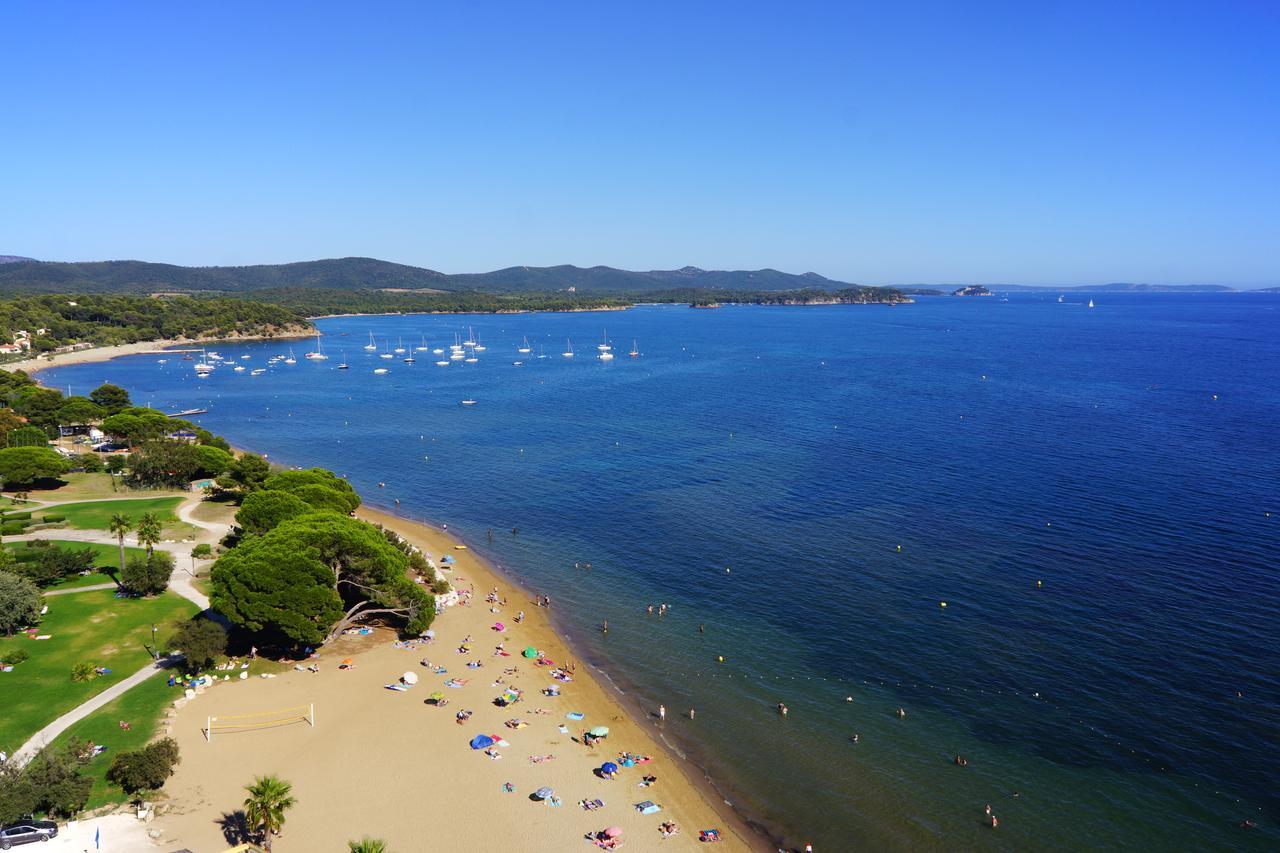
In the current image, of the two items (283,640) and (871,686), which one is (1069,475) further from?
(283,640)

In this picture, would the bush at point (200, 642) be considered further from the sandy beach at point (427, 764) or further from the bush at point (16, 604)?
the bush at point (16, 604)

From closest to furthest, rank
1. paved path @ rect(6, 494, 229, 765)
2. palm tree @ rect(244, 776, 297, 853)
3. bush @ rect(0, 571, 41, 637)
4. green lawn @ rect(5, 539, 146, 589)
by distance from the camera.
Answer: palm tree @ rect(244, 776, 297, 853) → paved path @ rect(6, 494, 229, 765) → bush @ rect(0, 571, 41, 637) → green lawn @ rect(5, 539, 146, 589)

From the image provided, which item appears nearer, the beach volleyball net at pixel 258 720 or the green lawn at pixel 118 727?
the green lawn at pixel 118 727

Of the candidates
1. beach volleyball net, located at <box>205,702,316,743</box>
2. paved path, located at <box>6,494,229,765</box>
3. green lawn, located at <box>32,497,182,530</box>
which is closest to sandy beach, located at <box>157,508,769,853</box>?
beach volleyball net, located at <box>205,702,316,743</box>

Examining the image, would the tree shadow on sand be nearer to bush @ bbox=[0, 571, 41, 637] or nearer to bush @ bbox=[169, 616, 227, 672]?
bush @ bbox=[169, 616, 227, 672]

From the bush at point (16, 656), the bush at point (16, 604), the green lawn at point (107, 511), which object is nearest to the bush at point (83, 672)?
the bush at point (16, 656)

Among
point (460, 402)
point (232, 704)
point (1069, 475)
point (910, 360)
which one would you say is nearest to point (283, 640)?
point (232, 704)
